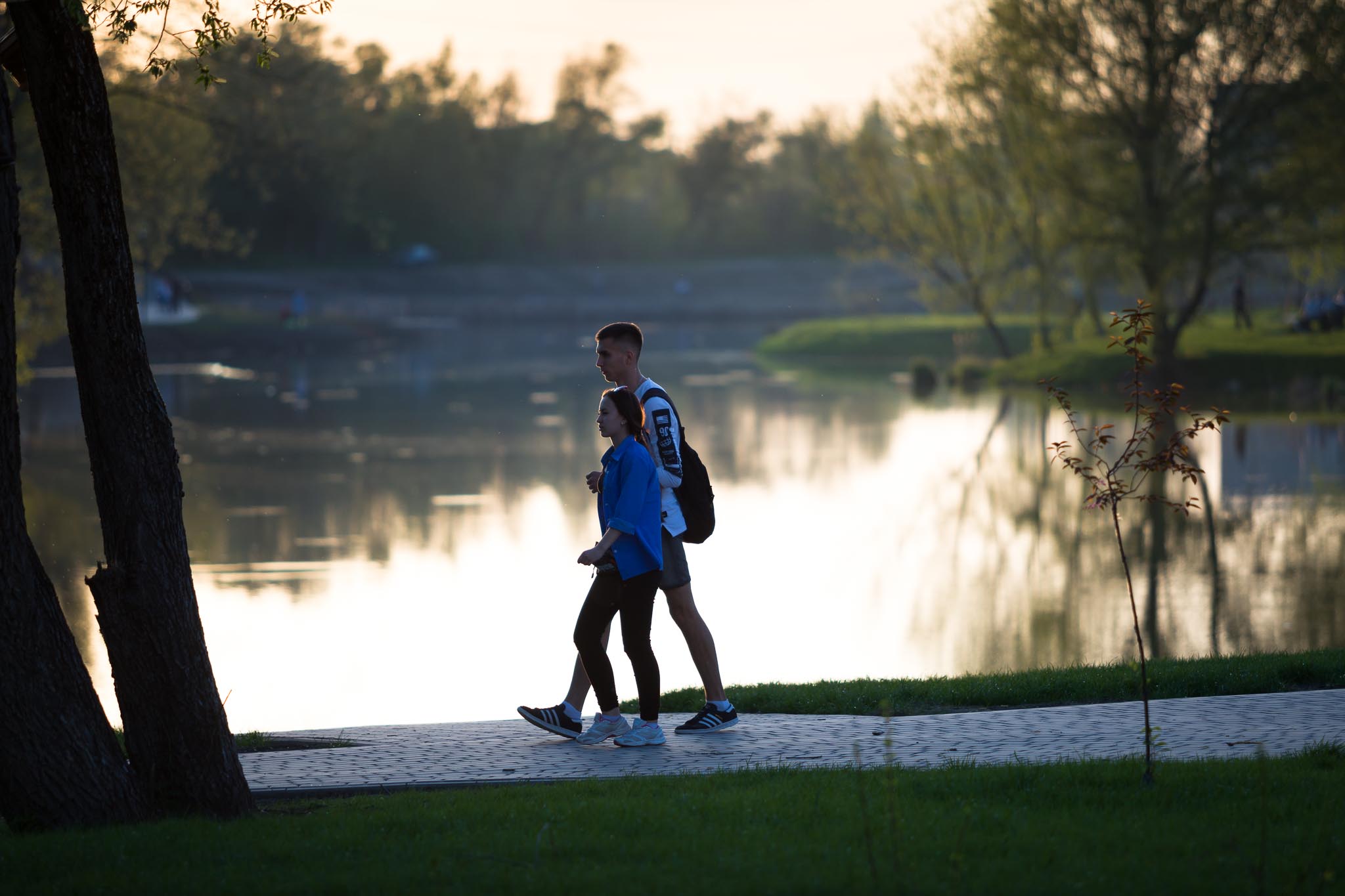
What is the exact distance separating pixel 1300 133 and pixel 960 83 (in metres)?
9.37

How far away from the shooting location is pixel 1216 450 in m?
27.5

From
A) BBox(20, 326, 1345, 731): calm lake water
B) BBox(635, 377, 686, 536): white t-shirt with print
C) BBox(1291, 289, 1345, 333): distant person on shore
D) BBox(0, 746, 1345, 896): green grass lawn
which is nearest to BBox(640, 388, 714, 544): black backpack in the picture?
BBox(635, 377, 686, 536): white t-shirt with print

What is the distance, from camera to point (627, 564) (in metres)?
7.94

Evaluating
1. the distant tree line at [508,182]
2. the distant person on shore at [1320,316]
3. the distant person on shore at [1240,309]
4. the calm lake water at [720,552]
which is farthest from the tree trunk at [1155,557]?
the distant tree line at [508,182]

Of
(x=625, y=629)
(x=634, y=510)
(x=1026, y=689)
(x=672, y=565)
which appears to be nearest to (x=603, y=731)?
(x=625, y=629)

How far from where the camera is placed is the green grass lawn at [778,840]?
5.36m

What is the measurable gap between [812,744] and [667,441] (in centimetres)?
169

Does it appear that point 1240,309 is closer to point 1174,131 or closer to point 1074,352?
point 1074,352

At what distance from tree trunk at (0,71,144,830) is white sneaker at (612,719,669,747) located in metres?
2.46

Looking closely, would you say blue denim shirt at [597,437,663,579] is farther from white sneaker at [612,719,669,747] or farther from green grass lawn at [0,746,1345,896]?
green grass lawn at [0,746,1345,896]

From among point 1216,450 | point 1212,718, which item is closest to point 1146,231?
point 1216,450

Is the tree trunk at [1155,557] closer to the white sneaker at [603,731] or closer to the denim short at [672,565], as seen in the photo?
the denim short at [672,565]

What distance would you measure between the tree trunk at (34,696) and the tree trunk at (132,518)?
0.16m

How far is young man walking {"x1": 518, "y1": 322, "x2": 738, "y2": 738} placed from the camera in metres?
8.12
